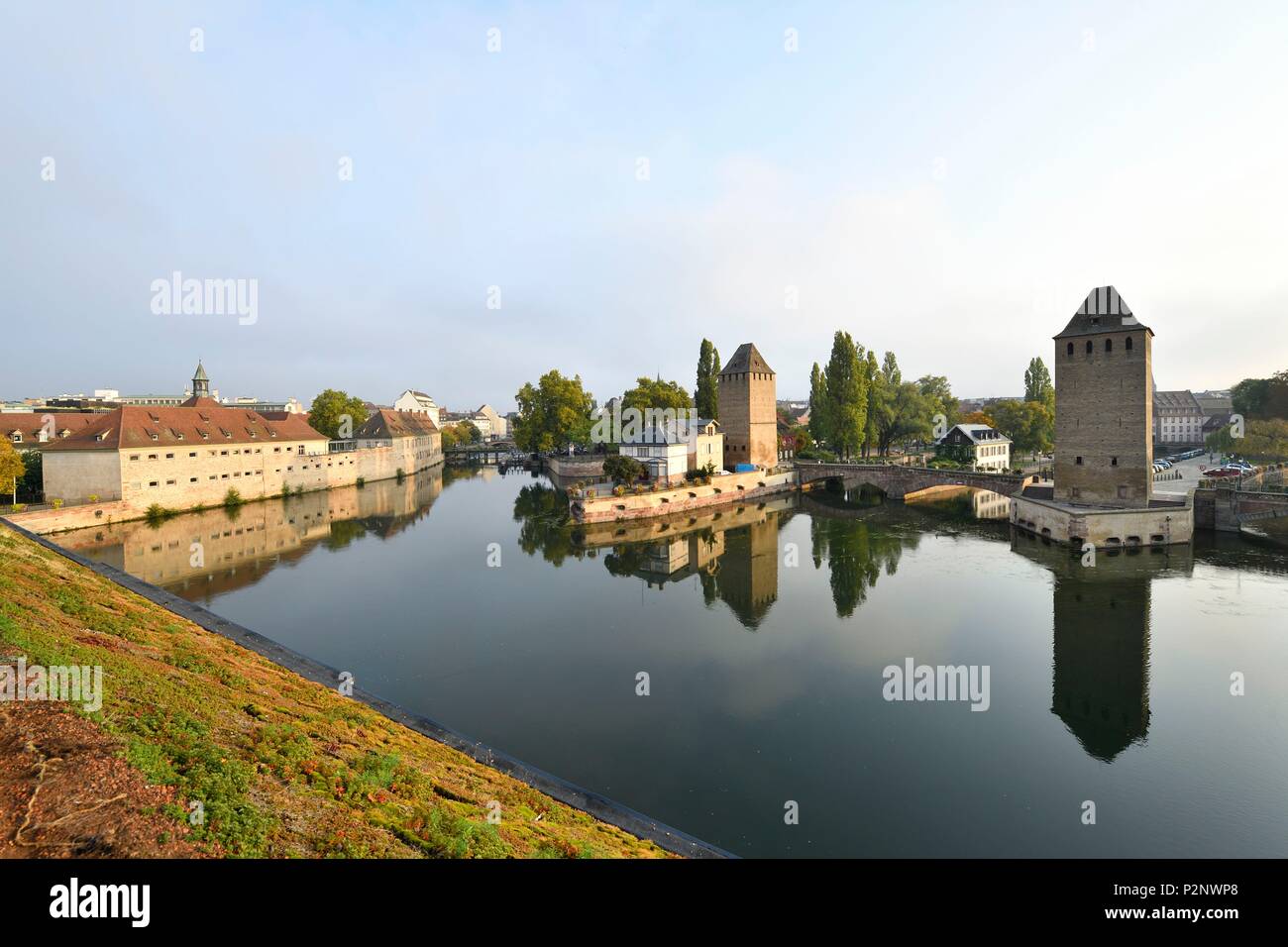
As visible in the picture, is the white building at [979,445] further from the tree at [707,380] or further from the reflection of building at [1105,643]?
the reflection of building at [1105,643]

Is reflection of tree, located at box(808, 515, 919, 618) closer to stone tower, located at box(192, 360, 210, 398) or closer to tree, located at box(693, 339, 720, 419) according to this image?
tree, located at box(693, 339, 720, 419)

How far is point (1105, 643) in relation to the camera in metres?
14.7

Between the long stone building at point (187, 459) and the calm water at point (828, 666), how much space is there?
4.08 m

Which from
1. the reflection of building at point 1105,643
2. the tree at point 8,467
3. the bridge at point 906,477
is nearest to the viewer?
the reflection of building at point 1105,643

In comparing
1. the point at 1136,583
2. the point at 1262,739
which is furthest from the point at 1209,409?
the point at 1262,739

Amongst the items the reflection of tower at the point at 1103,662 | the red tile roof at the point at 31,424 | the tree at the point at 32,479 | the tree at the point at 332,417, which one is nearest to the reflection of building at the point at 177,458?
the tree at the point at 32,479

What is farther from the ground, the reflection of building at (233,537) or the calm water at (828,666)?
the reflection of building at (233,537)

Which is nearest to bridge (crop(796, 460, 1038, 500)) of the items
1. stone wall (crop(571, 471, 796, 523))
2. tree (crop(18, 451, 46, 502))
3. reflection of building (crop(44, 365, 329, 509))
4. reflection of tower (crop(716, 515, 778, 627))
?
stone wall (crop(571, 471, 796, 523))

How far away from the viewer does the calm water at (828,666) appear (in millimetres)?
8523

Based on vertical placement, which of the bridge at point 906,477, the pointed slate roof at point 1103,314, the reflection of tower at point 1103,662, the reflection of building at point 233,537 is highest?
the pointed slate roof at point 1103,314

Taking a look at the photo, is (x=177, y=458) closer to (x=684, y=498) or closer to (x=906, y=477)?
(x=684, y=498)

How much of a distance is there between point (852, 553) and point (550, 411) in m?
37.7
